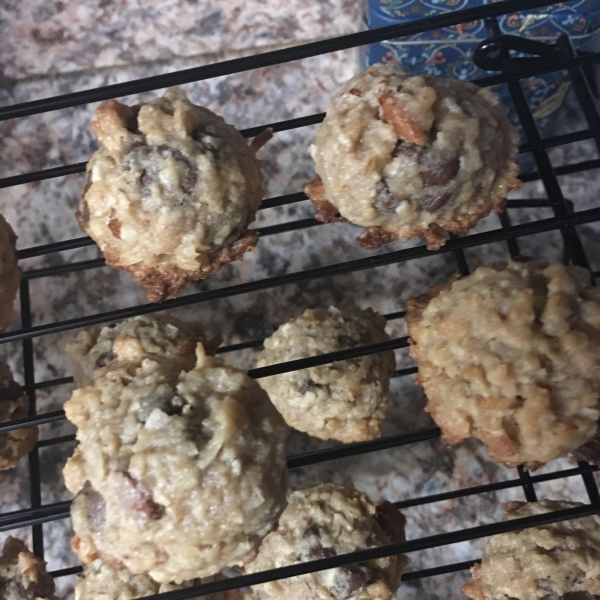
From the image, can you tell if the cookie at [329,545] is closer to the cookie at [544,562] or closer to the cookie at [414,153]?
the cookie at [544,562]

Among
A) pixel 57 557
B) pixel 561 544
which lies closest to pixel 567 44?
pixel 561 544

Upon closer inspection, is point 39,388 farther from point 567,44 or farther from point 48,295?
point 567,44

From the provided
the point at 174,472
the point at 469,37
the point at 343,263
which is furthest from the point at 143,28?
the point at 174,472

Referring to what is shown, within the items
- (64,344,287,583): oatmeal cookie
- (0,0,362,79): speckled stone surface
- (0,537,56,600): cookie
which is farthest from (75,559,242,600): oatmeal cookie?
(0,0,362,79): speckled stone surface

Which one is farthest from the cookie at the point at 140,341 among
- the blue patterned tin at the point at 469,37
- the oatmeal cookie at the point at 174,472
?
the blue patterned tin at the point at 469,37

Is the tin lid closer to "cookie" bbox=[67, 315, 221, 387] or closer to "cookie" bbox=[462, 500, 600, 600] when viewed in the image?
"cookie" bbox=[67, 315, 221, 387]
